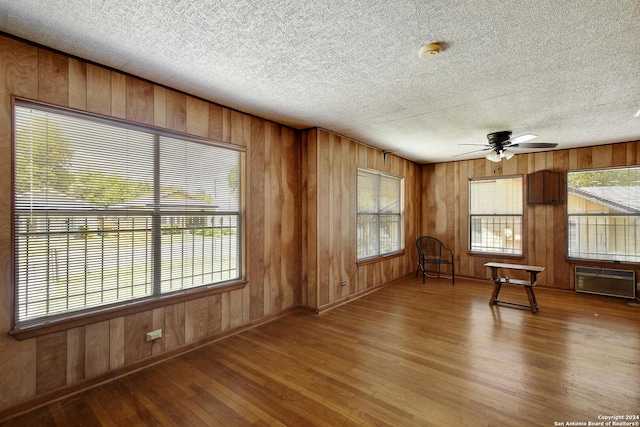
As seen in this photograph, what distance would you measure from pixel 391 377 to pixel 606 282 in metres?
4.56

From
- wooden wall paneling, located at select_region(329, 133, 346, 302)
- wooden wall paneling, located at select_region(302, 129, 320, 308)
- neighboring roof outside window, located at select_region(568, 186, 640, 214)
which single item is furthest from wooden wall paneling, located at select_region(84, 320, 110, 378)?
neighboring roof outside window, located at select_region(568, 186, 640, 214)

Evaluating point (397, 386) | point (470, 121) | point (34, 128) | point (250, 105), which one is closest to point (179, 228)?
point (34, 128)

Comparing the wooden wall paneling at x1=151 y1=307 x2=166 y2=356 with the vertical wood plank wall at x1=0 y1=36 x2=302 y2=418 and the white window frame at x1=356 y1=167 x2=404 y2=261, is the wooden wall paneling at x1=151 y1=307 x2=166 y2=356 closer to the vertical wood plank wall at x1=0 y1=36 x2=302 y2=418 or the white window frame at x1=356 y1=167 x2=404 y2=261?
the vertical wood plank wall at x1=0 y1=36 x2=302 y2=418

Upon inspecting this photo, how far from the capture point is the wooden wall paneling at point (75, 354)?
217 cm

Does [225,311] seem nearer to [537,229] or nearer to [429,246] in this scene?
[429,246]

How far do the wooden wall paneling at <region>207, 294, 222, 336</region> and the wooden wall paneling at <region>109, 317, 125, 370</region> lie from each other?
782 millimetres

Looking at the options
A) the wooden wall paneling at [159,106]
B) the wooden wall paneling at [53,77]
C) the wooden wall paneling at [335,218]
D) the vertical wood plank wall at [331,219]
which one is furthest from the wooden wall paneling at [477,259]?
the wooden wall paneling at [53,77]

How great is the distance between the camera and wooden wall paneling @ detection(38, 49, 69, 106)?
2086mm

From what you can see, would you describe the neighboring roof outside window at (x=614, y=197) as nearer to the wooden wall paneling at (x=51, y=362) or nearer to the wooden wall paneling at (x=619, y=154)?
the wooden wall paneling at (x=619, y=154)

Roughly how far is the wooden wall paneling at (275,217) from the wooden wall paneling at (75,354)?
1887 mm

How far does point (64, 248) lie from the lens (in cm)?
217

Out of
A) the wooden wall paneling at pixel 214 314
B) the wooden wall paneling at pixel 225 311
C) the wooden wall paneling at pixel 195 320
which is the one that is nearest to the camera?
the wooden wall paneling at pixel 195 320

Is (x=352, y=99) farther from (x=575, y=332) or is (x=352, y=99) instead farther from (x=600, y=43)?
(x=575, y=332)

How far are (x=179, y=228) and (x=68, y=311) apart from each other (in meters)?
1.02
